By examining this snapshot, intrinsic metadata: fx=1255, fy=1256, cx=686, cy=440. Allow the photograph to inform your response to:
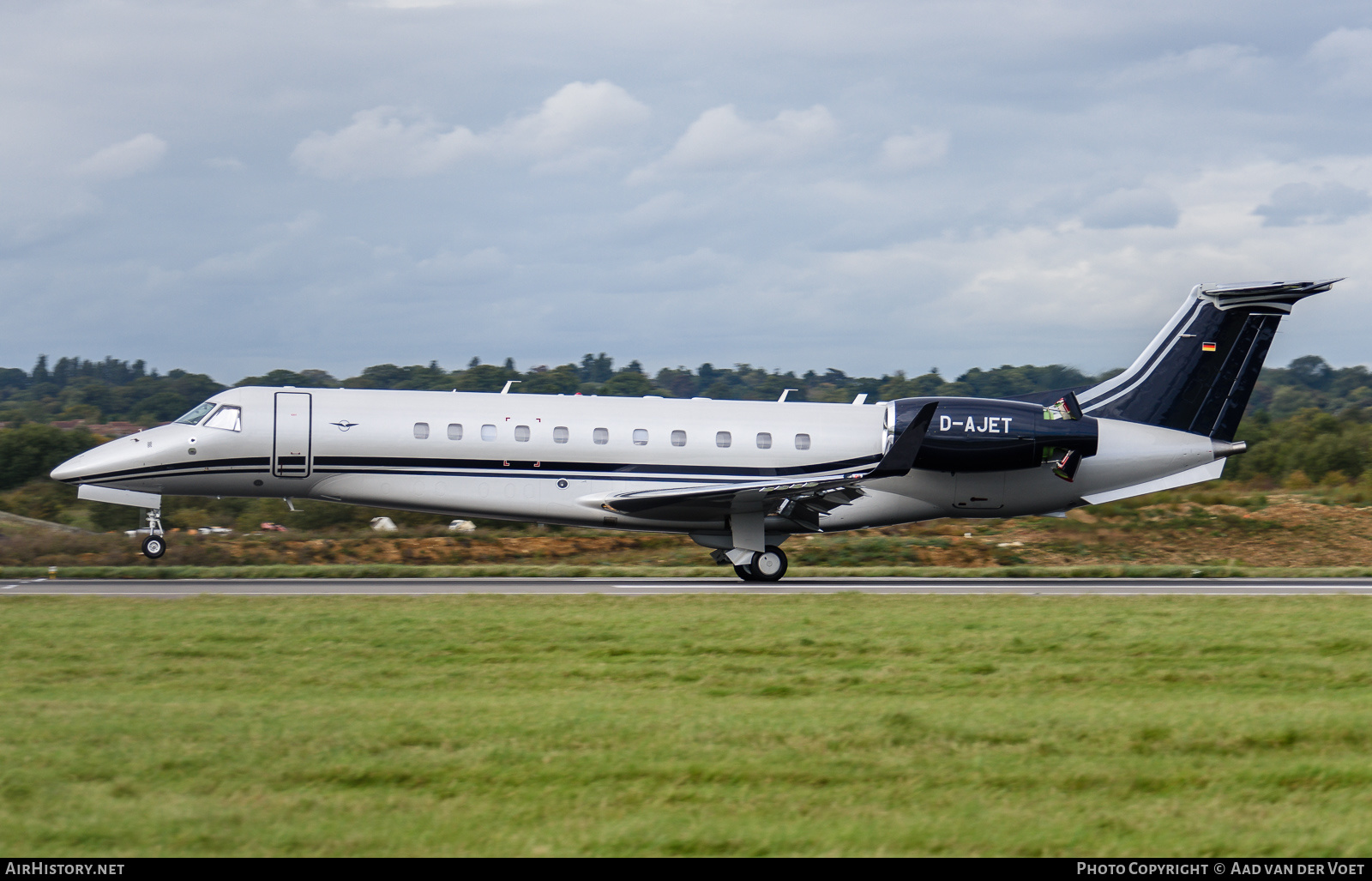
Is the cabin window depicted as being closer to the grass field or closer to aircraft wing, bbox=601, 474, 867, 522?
aircraft wing, bbox=601, 474, 867, 522

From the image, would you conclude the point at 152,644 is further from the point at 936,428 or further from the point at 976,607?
the point at 936,428

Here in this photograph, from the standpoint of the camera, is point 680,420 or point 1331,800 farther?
point 680,420

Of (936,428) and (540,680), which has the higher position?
(936,428)

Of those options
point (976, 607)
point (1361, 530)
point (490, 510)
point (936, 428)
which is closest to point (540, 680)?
point (976, 607)

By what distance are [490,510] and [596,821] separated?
47.9ft

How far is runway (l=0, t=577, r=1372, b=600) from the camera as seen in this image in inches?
712

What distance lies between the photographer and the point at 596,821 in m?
6.56

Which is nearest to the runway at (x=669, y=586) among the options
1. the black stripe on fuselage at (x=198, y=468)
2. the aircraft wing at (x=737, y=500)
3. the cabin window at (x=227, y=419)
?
the aircraft wing at (x=737, y=500)

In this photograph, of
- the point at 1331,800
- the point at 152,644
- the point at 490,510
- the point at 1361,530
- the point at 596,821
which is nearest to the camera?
the point at 596,821

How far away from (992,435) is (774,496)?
418 cm

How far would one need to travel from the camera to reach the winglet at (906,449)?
19.8 m

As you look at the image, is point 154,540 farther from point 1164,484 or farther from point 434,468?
point 1164,484

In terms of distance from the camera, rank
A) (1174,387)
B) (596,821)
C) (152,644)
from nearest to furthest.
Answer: (596,821) → (152,644) → (1174,387)

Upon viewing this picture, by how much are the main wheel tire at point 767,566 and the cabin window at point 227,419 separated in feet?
29.1
